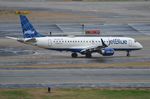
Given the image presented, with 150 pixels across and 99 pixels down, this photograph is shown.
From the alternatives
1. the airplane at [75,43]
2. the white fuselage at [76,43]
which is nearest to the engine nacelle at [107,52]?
the airplane at [75,43]

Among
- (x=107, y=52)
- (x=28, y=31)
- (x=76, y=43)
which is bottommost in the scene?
(x=107, y=52)

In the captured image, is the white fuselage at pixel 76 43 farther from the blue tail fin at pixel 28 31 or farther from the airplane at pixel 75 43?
the blue tail fin at pixel 28 31

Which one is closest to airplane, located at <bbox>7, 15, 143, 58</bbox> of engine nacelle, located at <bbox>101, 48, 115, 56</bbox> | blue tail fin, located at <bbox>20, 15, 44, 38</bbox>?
blue tail fin, located at <bbox>20, 15, 44, 38</bbox>

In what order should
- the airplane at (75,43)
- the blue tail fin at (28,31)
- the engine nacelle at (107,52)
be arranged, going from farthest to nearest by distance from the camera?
the blue tail fin at (28,31), the airplane at (75,43), the engine nacelle at (107,52)

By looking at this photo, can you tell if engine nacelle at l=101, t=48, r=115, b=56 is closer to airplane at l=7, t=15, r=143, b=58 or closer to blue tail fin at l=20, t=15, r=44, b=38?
airplane at l=7, t=15, r=143, b=58

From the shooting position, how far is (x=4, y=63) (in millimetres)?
77438

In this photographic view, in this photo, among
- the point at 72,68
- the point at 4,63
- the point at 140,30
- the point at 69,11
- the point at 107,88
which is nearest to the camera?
the point at 107,88

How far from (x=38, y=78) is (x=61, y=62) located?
15339 millimetres

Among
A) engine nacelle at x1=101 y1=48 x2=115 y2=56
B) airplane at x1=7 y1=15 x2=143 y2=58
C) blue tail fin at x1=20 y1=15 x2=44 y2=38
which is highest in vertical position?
blue tail fin at x1=20 y1=15 x2=44 y2=38

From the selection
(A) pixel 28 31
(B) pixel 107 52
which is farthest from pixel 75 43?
(A) pixel 28 31

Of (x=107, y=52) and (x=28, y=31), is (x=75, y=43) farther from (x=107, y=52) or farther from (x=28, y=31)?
(x=28, y=31)

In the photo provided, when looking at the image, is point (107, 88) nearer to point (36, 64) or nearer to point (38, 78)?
point (38, 78)

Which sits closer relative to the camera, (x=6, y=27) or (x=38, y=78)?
(x=38, y=78)

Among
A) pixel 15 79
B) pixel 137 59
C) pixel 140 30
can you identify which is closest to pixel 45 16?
pixel 140 30
